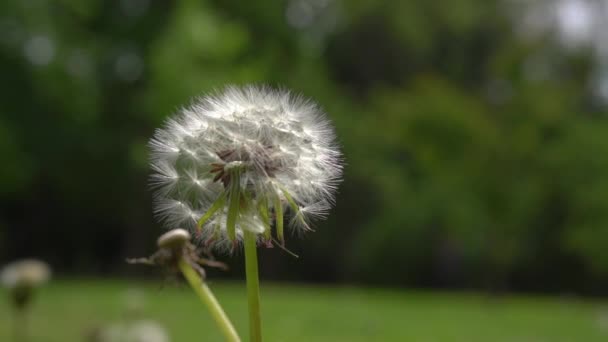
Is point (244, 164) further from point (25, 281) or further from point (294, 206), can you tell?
point (25, 281)

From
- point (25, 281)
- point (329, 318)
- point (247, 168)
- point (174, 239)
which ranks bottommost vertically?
point (329, 318)

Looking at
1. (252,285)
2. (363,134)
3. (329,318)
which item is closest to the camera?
(252,285)

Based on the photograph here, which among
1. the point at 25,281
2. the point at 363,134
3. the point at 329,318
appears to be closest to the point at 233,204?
the point at 25,281

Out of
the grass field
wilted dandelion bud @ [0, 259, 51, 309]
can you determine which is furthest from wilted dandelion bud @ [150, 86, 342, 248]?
the grass field

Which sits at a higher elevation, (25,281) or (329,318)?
(25,281)

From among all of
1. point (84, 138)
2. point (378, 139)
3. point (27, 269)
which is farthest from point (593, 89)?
point (27, 269)

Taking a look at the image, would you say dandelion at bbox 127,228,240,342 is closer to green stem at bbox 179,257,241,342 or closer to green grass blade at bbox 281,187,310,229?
green stem at bbox 179,257,241,342
